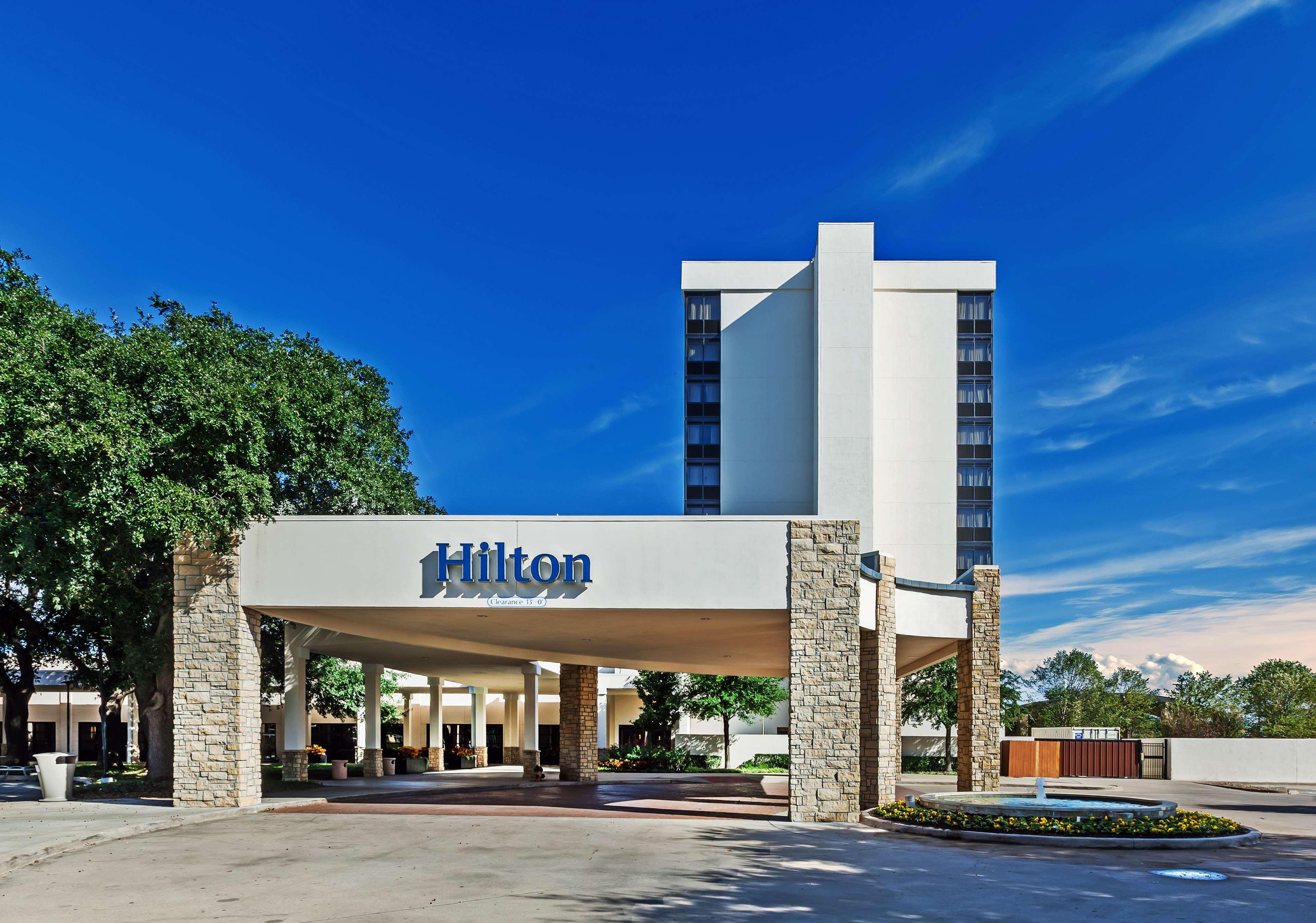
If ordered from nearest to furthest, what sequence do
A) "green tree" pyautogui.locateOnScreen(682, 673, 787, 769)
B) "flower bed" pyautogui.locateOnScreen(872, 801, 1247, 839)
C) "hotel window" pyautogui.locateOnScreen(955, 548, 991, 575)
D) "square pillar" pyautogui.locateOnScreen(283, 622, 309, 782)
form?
1. "flower bed" pyautogui.locateOnScreen(872, 801, 1247, 839)
2. "square pillar" pyautogui.locateOnScreen(283, 622, 309, 782)
3. "green tree" pyautogui.locateOnScreen(682, 673, 787, 769)
4. "hotel window" pyautogui.locateOnScreen(955, 548, 991, 575)

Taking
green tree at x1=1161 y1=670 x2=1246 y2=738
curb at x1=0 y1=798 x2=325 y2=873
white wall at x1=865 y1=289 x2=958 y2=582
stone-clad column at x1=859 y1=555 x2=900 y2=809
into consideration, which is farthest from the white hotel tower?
curb at x1=0 y1=798 x2=325 y2=873

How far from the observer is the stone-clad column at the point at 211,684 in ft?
71.0

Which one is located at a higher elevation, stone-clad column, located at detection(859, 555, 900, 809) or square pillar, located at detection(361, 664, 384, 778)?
stone-clad column, located at detection(859, 555, 900, 809)

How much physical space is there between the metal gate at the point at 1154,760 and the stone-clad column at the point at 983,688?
21902 millimetres

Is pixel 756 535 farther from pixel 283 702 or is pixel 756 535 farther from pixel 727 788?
pixel 283 702

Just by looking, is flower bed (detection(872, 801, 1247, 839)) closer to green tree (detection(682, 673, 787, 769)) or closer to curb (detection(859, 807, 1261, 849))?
curb (detection(859, 807, 1261, 849))

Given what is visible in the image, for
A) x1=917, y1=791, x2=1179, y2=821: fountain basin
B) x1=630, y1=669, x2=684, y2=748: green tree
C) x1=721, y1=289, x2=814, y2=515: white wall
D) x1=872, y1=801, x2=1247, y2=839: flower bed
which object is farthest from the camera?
x1=721, y1=289, x2=814, y2=515: white wall

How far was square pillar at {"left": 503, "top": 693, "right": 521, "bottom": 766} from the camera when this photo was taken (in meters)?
54.0

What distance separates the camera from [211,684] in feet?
71.6

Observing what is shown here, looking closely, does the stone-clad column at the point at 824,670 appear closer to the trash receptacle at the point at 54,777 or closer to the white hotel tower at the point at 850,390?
the trash receptacle at the point at 54,777

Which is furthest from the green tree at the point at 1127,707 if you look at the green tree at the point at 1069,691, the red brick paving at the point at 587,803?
the red brick paving at the point at 587,803

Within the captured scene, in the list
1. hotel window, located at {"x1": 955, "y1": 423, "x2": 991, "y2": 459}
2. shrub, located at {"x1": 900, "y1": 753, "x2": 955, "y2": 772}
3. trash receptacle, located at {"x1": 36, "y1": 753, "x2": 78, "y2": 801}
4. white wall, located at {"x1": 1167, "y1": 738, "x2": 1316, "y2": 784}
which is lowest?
shrub, located at {"x1": 900, "y1": 753, "x2": 955, "y2": 772}

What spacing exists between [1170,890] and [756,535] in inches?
394

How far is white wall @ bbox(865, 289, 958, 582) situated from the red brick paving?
3495 cm
